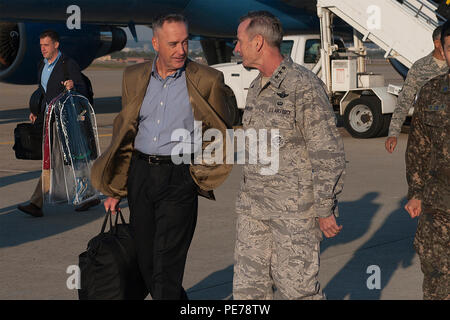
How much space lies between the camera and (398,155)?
42.1 ft

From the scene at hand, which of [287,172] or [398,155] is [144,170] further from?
[398,155]

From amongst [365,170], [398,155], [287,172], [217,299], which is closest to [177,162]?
[287,172]

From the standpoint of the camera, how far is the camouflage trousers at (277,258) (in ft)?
13.7

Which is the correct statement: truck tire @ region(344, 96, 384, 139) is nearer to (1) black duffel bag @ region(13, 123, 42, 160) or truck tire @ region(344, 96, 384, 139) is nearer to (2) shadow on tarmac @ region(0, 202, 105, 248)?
(2) shadow on tarmac @ region(0, 202, 105, 248)

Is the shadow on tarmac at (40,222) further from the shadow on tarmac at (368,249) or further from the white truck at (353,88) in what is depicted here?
the white truck at (353,88)

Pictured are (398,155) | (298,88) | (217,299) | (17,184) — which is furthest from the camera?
(398,155)

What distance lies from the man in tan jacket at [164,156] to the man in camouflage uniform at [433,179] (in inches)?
41.4

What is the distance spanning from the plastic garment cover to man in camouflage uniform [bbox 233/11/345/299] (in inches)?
170

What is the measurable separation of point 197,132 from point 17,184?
20.5 feet

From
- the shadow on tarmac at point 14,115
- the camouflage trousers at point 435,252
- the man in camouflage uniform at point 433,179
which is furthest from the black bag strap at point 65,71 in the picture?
the shadow on tarmac at point 14,115

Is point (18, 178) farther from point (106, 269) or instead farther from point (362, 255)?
point (106, 269)

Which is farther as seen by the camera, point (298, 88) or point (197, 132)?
point (197, 132)

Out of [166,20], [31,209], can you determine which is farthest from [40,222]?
[166,20]

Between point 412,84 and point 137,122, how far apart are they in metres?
3.44
